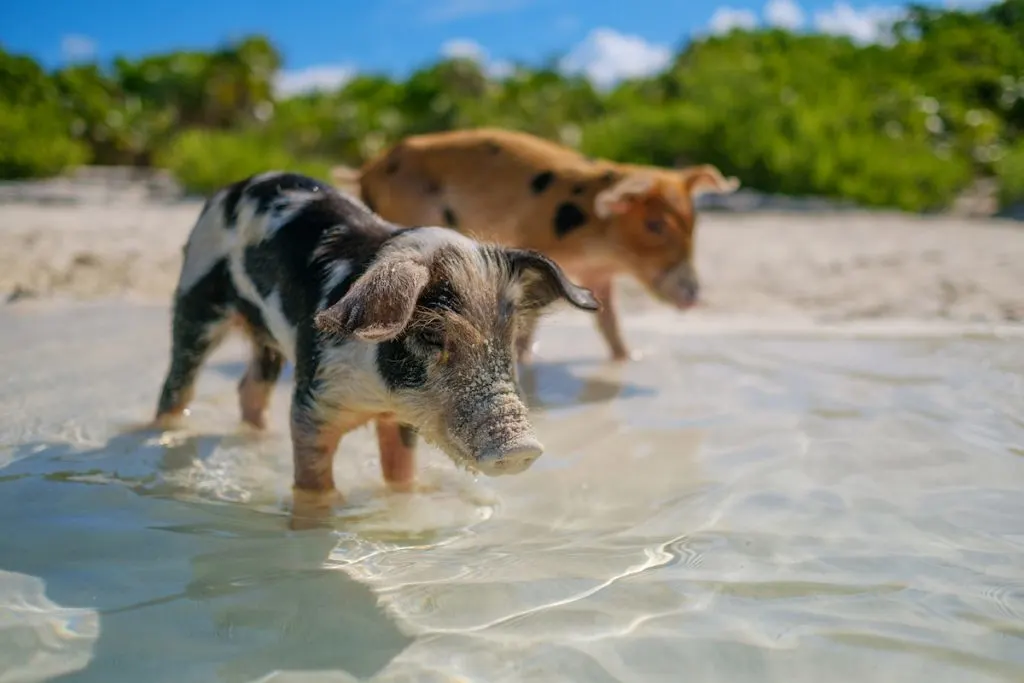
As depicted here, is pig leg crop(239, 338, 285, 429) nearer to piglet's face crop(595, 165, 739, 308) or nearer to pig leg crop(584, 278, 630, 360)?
piglet's face crop(595, 165, 739, 308)

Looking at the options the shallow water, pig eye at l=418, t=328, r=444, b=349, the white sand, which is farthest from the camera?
the white sand

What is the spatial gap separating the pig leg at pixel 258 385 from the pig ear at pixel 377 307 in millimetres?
2006

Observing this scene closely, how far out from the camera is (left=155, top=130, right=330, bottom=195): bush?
15820mm

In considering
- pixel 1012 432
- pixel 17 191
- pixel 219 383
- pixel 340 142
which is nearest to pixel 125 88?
pixel 340 142

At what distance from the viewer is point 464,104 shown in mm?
26078

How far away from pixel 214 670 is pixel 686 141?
1561cm

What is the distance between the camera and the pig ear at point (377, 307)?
2.72 m

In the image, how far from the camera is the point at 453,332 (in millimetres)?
3006

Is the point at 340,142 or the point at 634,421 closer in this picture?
the point at 634,421

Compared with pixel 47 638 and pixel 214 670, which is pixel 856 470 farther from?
pixel 47 638

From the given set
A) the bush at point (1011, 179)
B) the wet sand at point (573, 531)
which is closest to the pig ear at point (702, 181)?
the wet sand at point (573, 531)

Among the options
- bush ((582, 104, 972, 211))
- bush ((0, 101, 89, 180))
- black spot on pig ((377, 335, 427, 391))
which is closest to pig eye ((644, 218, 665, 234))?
black spot on pig ((377, 335, 427, 391))

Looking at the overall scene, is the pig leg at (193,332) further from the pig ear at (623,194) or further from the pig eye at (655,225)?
the pig eye at (655,225)

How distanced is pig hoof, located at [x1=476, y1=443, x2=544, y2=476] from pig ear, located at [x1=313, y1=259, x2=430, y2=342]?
1.41ft
